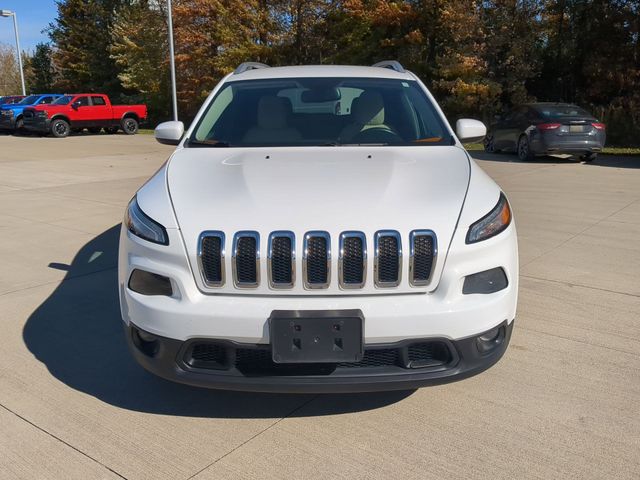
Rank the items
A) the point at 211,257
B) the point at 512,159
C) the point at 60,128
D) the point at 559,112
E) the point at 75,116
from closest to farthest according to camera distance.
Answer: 1. the point at 211,257
2. the point at 559,112
3. the point at 512,159
4. the point at 60,128
5. the point at 75,116

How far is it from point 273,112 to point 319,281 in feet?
5.96

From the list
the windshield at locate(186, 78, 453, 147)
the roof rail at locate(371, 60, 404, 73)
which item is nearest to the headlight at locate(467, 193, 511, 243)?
the windshield at locate(186, 78, 453, 147)

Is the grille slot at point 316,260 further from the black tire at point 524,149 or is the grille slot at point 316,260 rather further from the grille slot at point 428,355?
the black tire at point 524,149

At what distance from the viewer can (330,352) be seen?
2455 mm

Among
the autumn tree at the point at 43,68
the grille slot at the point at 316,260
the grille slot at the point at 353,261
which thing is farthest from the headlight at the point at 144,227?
the autumn tree at the point at 43,68

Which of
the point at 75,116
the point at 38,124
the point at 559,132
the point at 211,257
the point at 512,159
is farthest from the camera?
the point at 75,116

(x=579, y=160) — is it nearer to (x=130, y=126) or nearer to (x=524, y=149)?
(x=524, y=149)

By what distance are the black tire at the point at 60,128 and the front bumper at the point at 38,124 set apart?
0.20 meters

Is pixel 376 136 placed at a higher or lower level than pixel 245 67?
lower

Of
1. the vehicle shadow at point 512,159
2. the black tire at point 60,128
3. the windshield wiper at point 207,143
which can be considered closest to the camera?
the windshield wiper at point 207,143

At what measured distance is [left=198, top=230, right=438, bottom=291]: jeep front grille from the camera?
2.51 meters

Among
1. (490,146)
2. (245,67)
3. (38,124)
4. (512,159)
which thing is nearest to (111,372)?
(245,67)

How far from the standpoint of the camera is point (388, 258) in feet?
8.26

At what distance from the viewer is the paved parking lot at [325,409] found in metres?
2.56
